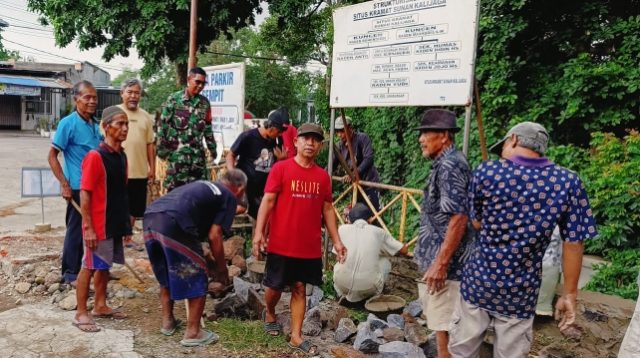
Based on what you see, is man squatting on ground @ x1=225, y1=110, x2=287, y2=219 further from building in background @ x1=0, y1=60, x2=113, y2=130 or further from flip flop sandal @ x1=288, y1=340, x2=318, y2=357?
building in background @ x1=0, y1=60, x2=113, y2=130

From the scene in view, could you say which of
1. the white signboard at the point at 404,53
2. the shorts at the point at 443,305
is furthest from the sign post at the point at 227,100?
the shorts at the point at 443,305

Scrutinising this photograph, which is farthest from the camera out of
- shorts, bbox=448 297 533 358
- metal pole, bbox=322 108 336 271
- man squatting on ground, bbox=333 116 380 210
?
man squatting on ground, bbox=333 116 380 210

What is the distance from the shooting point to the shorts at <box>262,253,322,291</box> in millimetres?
3717

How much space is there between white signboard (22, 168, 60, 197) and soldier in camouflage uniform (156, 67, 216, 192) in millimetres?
3410

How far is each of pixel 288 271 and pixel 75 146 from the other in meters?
2.30

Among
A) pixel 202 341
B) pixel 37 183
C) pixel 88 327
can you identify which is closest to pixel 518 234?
pixel 202 341

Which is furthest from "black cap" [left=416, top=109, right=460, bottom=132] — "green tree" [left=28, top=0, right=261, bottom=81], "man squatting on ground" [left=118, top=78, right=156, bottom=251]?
"green tree" [left=28, top=0, right=261, bottom=81]

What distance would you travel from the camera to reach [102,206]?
3.87m

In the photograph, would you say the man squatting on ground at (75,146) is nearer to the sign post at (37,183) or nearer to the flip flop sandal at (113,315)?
the flip flop sandal at (113,315)

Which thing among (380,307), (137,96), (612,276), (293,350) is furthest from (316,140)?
(612,276)

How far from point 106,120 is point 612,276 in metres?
4.84

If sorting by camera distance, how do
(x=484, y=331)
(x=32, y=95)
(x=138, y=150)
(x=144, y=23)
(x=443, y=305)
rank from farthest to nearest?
(x=32, y=95), (x=144, y=23), (x=138, y=150), (x=443, y=305), (x=484, y=331)

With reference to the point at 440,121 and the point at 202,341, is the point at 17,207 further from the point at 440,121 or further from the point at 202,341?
the point at 440,121

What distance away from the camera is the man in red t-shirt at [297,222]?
365cm
